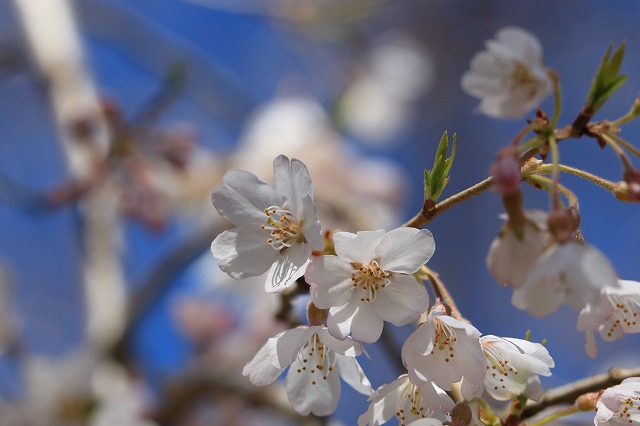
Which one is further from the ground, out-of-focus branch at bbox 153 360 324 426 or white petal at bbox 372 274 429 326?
white petal at bbox 372 274 429 326

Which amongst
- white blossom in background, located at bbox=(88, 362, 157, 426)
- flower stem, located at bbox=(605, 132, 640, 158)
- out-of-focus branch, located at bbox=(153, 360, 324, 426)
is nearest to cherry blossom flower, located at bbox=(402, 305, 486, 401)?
flower stem, located at bbox=(605, 132, 640, 158)

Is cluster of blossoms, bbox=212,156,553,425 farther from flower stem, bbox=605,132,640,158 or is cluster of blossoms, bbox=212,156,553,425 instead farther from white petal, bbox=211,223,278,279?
flower stem, bbox=605,132,640,158

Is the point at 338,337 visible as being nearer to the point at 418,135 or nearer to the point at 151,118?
the point at 151,118

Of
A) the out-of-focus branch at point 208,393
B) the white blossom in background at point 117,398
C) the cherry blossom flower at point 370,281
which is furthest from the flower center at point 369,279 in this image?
the white blossom in background at point 117,398

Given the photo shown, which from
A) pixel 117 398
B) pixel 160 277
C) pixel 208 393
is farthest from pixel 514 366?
pixel 160 277

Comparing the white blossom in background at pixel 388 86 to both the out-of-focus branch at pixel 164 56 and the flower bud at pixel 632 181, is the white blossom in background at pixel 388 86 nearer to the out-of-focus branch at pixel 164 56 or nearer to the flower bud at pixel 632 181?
the out-of-focus branch at pixel 164 56

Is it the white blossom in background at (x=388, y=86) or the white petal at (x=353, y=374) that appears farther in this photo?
the white blossom in background at (x=388, y=86)

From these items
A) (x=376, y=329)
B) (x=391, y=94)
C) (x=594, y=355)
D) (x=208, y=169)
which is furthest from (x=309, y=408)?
(x=391, y=94)
